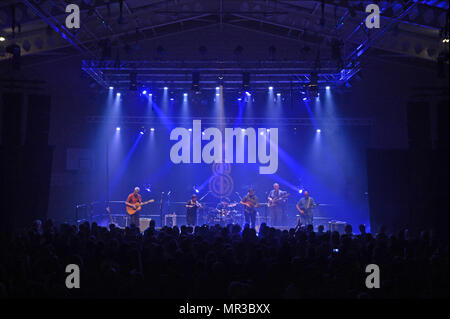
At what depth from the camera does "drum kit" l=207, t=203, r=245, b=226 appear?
16219 millimetres

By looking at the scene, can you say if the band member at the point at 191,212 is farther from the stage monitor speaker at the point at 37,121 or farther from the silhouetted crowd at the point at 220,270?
the silhouetted crowd at the point at 220,270

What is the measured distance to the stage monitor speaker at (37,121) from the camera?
14.0 m

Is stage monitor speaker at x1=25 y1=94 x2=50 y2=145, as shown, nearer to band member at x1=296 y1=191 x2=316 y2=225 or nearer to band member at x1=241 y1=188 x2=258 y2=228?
band member at x1=241 y1=188 x2=258 y2=228

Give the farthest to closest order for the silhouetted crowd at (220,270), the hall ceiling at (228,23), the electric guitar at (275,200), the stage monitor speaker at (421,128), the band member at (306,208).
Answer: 1. the electric guitar at (275,200)
2. the band member at (306,208)
3. the stage monitor speaker at (421,128)
4. the hall ceiling at (228,23)
5. the silhouetted crowd at (220,270)

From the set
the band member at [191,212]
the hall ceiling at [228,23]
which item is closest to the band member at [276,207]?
the band member at [191,212]

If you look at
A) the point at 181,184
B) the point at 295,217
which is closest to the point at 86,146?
the point at 181,184

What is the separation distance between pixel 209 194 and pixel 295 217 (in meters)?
4.09

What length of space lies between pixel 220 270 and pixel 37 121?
1104 centimetres

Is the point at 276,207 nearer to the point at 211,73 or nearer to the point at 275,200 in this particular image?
the point at 275,200

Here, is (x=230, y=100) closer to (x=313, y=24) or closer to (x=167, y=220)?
(x=313, y=24)

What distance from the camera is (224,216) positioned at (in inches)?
641

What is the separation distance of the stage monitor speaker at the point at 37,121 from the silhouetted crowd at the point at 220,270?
7.58 metres

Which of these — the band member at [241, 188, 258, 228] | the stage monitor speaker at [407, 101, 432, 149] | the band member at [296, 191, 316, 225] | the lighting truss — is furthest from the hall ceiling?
the band member at [241, 188, 258, 228]

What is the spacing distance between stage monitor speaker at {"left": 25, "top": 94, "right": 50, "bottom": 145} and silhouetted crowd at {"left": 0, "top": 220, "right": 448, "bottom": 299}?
7.58m
